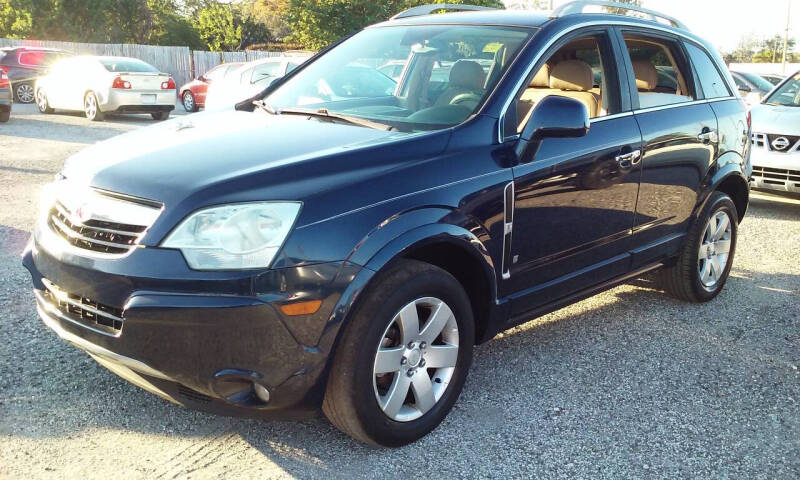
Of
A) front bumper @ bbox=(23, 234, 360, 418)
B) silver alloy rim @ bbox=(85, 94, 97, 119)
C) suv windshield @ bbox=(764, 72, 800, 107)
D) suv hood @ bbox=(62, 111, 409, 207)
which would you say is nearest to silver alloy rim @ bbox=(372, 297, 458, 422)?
front bumper @ bbox=(23, 234, 360, 418)

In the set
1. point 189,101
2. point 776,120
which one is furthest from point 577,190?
point 189,101

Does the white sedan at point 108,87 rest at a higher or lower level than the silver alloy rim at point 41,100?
higher

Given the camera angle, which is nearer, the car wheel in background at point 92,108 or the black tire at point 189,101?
the car wheel in background at point 92,108

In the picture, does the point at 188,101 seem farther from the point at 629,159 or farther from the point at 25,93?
the point at 629,159

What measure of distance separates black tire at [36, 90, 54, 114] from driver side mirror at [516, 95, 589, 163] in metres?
18.0

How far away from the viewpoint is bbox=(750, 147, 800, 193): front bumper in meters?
8.41

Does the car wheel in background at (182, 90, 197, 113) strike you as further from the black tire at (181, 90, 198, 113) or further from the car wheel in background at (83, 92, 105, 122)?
the car wheel in background at (83, 92, 105, 122)

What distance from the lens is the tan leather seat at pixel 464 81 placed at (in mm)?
3754

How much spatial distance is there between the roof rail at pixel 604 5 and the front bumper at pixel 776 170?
4.05 m

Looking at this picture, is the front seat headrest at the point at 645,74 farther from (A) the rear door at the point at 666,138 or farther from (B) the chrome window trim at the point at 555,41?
(B) the chrome window trim at the point at 555,41

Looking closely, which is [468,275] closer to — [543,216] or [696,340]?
[543,216]

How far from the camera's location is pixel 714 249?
534 centimetres

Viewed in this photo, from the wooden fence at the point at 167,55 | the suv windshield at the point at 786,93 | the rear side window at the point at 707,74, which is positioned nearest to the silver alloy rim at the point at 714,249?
the rear side window at the point at 707,74

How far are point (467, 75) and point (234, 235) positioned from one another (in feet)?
5.39
